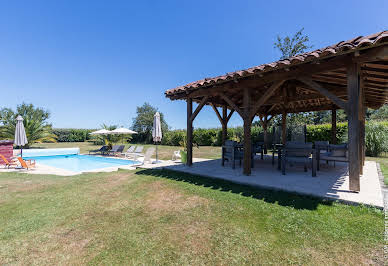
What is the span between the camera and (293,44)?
1627 centimetres

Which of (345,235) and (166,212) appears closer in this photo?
(345,235)

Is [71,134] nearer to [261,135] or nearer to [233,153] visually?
[261,135]

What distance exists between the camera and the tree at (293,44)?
52.3ft

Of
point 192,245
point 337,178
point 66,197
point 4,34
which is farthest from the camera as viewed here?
point 4,34

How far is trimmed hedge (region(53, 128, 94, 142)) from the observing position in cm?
3125

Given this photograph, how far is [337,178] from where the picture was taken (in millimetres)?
5184

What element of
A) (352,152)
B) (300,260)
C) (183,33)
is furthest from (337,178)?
(183,33)

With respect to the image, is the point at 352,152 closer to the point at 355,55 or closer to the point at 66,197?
the point at 355,55

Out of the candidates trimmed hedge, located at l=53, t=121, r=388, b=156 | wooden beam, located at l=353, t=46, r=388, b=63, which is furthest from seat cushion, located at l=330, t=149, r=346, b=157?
trimmed hedge, located at l=53, t=121, r=388, b=156

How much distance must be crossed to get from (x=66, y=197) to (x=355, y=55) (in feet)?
23.4

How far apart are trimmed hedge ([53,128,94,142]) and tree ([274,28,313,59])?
104ft

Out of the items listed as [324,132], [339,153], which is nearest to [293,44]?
[324,132]

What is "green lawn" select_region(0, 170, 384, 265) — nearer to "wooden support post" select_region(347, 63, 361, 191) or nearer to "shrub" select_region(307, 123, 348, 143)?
"wooden support post" select_region(347, 63, 361, 191)

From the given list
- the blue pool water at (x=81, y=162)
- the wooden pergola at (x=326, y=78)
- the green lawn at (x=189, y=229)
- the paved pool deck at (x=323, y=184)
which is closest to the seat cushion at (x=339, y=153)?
the wooden pergola at (x=326, y=78)
